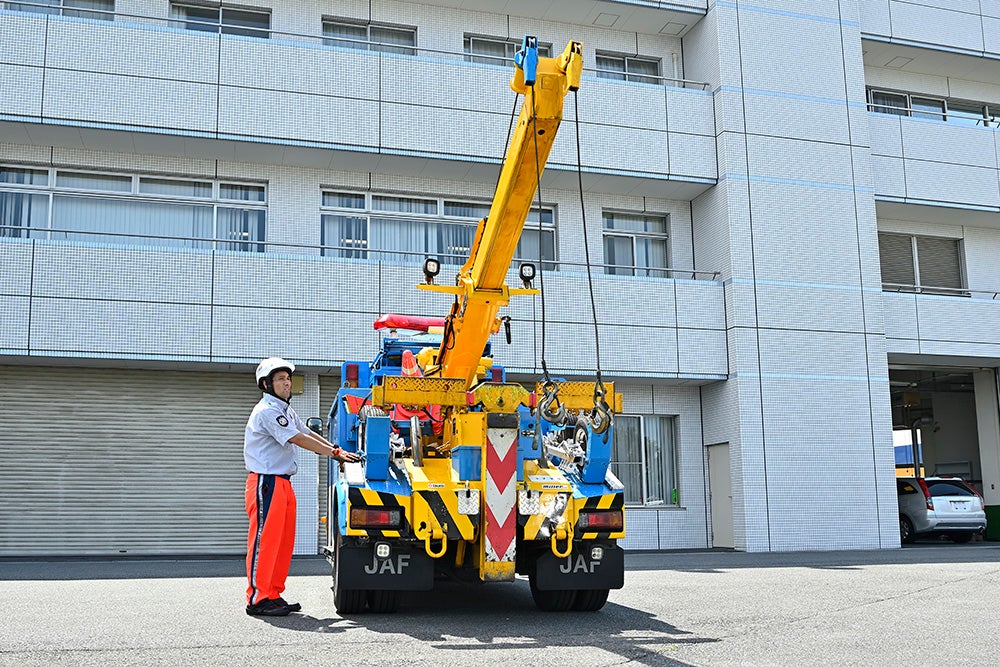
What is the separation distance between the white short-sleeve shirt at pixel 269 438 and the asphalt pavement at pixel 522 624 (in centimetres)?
119

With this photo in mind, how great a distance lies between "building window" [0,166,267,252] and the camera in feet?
56.7

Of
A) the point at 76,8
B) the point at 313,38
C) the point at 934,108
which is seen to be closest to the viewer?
the point at 76,8

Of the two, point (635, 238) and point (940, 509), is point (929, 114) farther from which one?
point (940, 509)

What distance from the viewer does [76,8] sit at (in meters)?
17.4

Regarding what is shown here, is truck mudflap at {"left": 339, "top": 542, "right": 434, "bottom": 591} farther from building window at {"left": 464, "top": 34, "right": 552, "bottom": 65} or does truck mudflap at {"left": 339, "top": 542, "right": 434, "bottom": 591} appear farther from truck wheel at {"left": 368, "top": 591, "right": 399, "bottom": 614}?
building window at {"left": 464, "top": 34, "right": 552, "bottom": 65}

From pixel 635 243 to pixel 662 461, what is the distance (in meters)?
4.26

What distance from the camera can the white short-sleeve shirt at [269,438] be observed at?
8430 mm

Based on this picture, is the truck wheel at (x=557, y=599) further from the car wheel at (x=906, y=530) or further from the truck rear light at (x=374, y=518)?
the car wheel at (x=906, y=530)

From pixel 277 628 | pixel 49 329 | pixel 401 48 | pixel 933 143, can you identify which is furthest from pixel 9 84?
pixel 933 143

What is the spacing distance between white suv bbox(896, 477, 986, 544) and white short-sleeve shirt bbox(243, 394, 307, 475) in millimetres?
16375

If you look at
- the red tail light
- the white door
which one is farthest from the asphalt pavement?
the red tail light

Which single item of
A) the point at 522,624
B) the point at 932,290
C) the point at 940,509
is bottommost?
the point at 522,624

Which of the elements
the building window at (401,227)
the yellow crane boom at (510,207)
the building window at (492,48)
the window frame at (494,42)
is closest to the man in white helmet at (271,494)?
the yellow crane boom at (510,207)

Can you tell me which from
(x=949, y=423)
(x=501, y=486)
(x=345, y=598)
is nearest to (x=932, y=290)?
(x=949, y=423)
